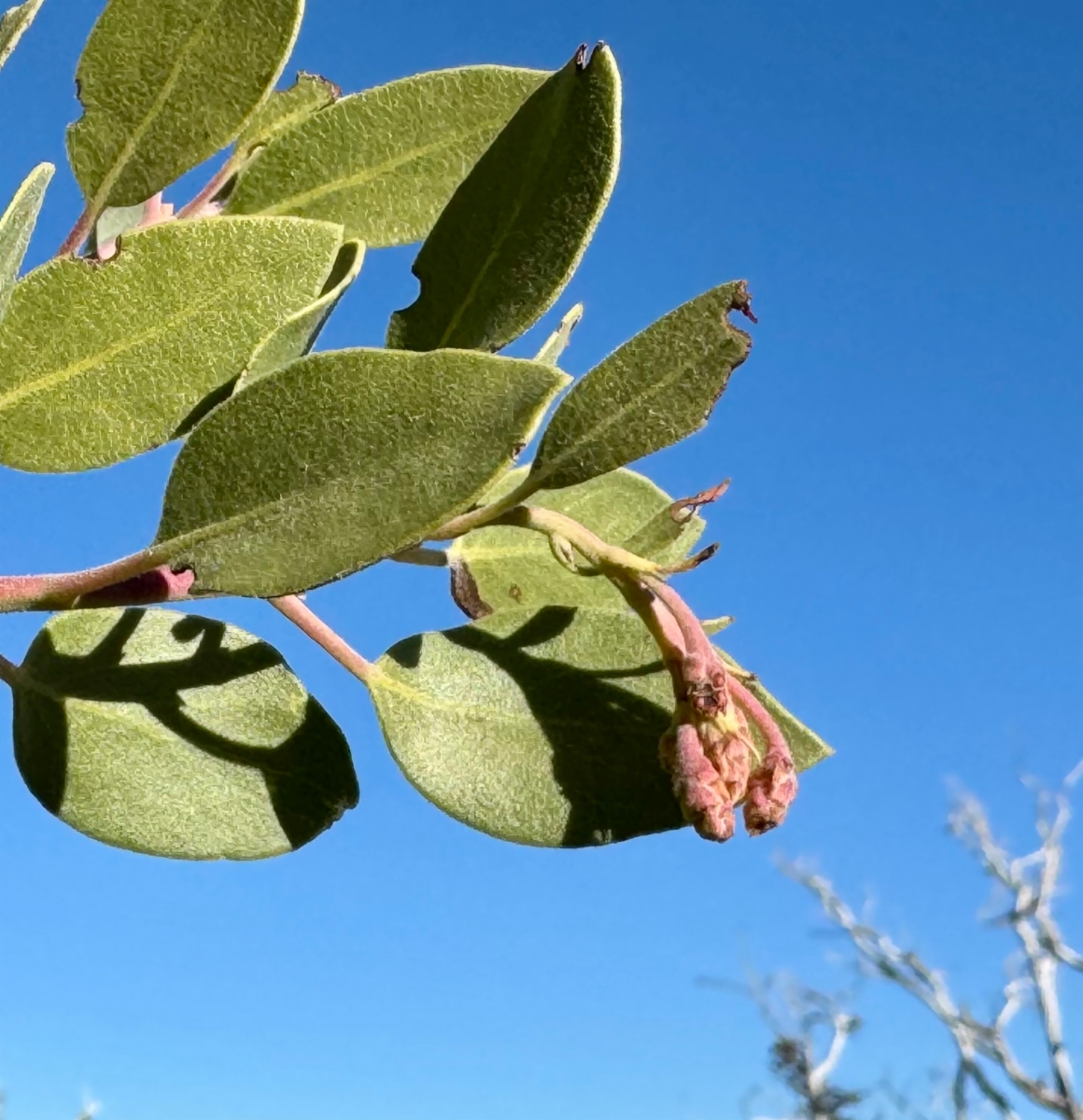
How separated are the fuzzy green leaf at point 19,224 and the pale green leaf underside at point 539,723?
0.27 m

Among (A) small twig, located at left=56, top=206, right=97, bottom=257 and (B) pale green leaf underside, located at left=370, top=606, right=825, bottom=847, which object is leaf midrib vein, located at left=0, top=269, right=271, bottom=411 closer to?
(A) small twig, located at left=56, top=206, right=97, bottom=257

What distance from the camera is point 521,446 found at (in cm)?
47

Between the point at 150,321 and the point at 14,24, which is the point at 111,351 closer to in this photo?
the point at 150,321

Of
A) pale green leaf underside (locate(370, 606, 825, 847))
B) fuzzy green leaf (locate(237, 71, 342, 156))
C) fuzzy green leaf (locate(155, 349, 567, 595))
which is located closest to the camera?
fuzzy green leaf (locate(155, 349, 567, 595))

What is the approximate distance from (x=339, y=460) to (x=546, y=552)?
1.09 feet

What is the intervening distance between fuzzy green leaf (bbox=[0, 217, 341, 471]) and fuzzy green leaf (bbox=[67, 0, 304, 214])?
12cm

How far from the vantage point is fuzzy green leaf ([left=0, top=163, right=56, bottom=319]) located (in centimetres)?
54

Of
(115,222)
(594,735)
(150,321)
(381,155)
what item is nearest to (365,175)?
(381,155)

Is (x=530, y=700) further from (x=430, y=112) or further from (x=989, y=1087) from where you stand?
(x=989, y=1087)

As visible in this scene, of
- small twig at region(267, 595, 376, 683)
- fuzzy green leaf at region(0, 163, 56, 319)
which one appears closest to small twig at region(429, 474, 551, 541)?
small twig at region(267, 595, 376, 683)

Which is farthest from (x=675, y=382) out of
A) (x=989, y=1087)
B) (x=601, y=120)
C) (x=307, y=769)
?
(x=989, y=1087)

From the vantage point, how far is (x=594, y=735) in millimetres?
690

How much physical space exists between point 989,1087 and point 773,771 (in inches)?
264

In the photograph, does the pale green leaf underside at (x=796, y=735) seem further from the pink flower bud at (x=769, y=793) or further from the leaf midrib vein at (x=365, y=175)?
the leaf midrib vein at (x=365, y=175)
